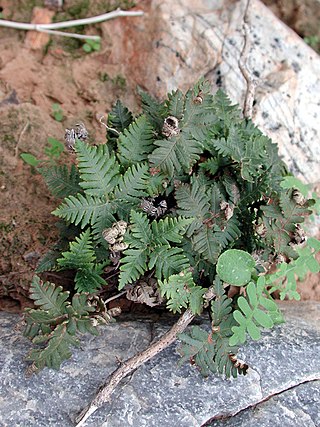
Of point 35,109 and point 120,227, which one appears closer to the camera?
point 120,227

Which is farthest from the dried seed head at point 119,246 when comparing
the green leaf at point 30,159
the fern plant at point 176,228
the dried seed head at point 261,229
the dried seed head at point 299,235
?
the green leaf at point 30,159

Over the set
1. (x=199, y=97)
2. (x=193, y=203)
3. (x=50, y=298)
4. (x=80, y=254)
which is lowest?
(x=50, y=298)

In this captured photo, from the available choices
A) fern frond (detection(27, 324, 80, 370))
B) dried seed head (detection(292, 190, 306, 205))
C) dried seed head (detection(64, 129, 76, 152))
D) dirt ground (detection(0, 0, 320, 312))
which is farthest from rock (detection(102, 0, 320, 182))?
fern frond (detection(27, 324, 80, 370))

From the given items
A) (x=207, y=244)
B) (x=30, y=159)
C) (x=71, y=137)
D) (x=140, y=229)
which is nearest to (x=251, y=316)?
(x=207, y=244)

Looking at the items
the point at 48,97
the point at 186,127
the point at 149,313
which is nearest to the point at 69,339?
the point at 149,313

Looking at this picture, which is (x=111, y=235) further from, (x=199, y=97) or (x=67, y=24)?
(x=67, y=24)

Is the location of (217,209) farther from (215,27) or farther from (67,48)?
(67,48)

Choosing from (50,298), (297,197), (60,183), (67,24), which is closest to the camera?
(50,298)
